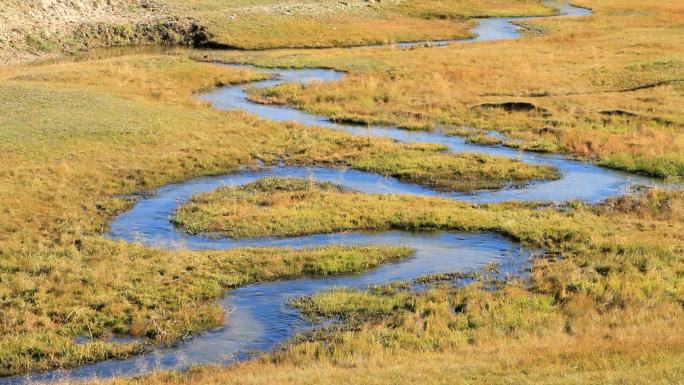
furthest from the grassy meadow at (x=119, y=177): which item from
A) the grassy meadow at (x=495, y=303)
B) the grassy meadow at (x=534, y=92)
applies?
the grassy meadow at (x=534, y=92)

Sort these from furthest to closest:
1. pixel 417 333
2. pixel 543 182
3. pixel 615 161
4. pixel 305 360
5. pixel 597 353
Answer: pixel 615 161, pixel 543 182, pixel 417 333, pixel 305 360, pixel 597 353

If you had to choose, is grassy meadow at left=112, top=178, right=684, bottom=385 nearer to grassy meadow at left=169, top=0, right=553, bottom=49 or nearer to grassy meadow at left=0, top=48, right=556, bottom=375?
grassy meadow at left=0, top=48, right=556, bottom=375

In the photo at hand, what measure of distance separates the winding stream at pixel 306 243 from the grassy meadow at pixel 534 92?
2.24 metres

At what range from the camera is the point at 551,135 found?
41875 mm

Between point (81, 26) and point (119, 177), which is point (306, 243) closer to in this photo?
point (119, 177)

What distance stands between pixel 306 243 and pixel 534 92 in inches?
→ 1165

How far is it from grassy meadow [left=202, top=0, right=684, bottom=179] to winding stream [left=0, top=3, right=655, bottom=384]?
224 centimetres

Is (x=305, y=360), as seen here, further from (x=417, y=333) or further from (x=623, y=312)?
(x=623, y=312)

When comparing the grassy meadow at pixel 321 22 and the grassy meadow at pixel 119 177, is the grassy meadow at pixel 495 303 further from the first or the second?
the grassy meadow at pixel 321 22

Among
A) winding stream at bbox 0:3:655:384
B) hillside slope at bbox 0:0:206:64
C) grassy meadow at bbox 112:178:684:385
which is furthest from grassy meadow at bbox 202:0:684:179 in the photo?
hillside slope at bbox 0:0:206:64

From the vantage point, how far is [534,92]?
171 feet

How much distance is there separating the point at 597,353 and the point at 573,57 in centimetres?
5220

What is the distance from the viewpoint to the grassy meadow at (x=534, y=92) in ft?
132

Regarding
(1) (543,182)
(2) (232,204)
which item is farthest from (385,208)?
(1) (543,182)
